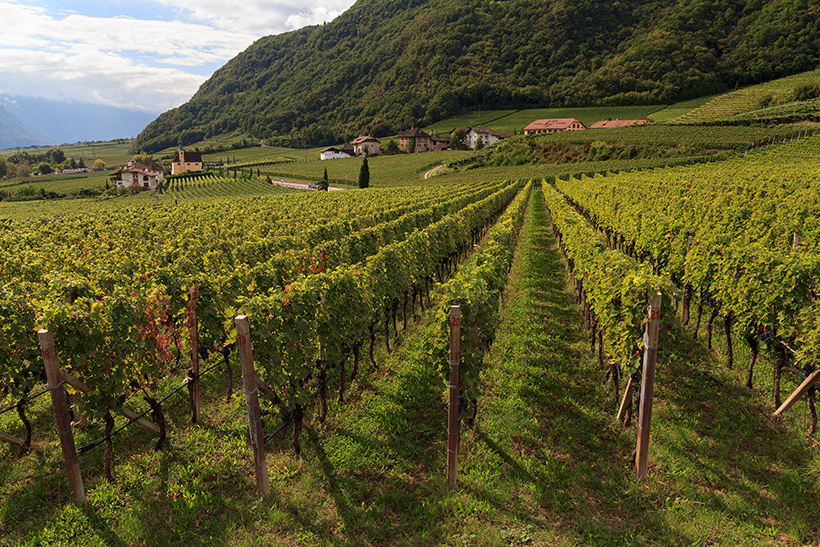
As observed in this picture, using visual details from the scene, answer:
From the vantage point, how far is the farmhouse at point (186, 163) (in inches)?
4792

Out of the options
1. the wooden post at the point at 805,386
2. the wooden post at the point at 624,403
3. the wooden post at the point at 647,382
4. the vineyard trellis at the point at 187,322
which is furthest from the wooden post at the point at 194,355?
the wooden post at the point at 805,386

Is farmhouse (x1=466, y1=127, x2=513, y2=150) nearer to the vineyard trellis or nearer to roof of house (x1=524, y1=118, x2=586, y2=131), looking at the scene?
roof of house (x1=524, y1=118, x2=586, y2=131)

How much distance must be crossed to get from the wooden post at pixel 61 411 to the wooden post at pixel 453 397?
4.63 metres

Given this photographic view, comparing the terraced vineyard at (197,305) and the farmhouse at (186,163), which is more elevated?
the farmhouse at (186,163)

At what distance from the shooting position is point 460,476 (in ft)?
18.2

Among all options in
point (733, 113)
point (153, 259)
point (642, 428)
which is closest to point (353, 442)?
point (642, 428)

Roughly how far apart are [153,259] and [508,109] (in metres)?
167

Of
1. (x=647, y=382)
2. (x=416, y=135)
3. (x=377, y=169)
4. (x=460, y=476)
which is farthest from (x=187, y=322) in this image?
(x=416, y=135)

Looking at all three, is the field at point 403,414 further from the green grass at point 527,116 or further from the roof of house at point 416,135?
the green grass at point 527,116

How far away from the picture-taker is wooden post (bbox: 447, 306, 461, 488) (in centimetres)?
520

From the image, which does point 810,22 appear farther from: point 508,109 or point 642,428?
point 642,428

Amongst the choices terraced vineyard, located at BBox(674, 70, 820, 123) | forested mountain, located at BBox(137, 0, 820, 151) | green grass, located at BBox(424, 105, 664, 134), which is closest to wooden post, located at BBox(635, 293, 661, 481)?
terraced vineyard, located at BBox(674, 70, 820, 123)

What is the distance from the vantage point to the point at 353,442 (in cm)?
630

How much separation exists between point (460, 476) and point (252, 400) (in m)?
3.03
